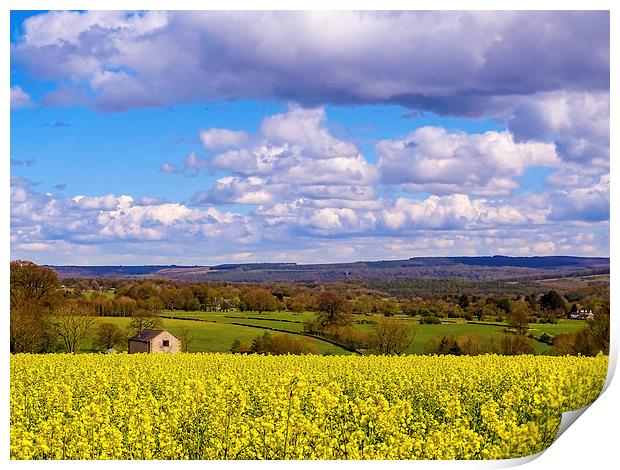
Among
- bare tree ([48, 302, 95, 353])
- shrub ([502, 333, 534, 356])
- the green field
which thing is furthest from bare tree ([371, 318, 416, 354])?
bare tree ([48, 302, 95, 353])

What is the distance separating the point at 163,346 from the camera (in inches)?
329

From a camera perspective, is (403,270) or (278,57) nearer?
(278,57)

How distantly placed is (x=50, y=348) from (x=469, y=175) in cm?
527

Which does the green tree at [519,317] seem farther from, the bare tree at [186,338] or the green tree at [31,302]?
the green tree at [31,302]

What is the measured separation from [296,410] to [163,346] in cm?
361

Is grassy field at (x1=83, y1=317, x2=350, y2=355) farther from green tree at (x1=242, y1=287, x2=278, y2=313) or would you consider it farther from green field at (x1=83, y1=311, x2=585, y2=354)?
green tree at (x1=242, y1=287, x2=278, y2=313)

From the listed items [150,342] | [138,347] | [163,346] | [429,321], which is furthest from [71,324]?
[429,321]

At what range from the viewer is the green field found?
7.55m

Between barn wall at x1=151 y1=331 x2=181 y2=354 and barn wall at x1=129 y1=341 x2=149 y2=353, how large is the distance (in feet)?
0.24
